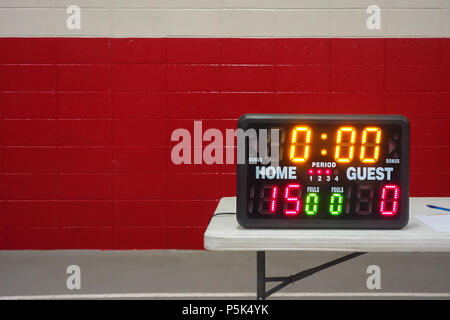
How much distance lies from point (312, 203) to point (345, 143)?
0.23 meters

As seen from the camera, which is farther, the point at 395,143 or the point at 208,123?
the point at 208,123

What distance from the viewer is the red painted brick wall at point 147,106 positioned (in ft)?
11.5

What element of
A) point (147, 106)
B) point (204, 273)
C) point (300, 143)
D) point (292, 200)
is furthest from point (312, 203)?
point (147, 106)

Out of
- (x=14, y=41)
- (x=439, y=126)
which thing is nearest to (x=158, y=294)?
(x=14, y=41)

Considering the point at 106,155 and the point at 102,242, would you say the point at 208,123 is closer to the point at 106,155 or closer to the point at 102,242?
the point at 106,155

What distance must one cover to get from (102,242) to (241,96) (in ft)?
5.42

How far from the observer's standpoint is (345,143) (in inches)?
58.7

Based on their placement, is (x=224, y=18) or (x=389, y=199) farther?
(x=224, y=18)

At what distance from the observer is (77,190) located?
3576 mm

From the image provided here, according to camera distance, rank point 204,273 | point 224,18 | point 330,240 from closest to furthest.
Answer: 1. point 330,240
2. point 204,273
3. point 224,18

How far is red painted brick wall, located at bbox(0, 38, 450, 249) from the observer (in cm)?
352

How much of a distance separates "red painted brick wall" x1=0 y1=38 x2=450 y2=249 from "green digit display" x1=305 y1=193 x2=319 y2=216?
211 centimetres

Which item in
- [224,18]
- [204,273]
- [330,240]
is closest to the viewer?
[330,240]

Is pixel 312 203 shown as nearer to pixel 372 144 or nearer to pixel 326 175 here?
pixel 326 175
